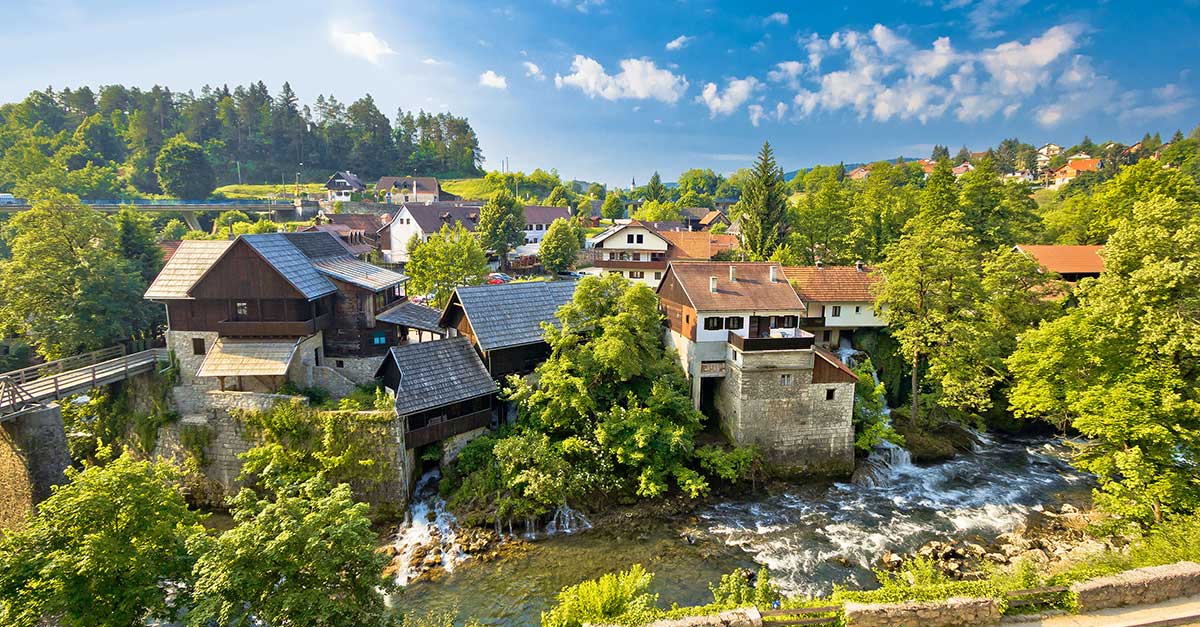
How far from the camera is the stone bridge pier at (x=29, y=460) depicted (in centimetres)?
2188

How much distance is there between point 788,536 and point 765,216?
1215 inches

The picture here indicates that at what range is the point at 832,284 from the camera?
33.9 metres

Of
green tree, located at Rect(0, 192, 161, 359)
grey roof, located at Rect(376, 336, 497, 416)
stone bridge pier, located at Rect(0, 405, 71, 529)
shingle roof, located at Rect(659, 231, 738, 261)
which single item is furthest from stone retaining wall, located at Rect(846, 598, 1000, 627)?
shingle roof, located at Rect(659, 231, 738, 261)

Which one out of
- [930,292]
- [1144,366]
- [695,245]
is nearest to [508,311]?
[930,292]

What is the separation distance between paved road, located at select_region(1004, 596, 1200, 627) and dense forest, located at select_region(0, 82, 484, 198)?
112m

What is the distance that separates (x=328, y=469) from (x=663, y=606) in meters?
14.7

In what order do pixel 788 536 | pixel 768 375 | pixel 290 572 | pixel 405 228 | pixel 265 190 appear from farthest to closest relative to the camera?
pixel 265 190 → pixel 405 228 → pixel 768 375 → pixel 788 536 → pixel 290 572

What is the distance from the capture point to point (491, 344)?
26.3 metres

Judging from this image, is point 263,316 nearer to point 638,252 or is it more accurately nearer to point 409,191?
point 638,252

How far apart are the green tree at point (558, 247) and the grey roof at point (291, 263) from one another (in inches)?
1327

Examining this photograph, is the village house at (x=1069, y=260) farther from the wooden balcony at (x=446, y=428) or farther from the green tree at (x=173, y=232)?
the green tree at (x=173, y=232)

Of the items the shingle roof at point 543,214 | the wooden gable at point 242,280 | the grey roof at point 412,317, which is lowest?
the grey roof at point 412,317

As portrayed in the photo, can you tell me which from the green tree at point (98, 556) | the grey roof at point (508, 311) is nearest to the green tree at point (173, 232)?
the grey roof at point (508, 311)

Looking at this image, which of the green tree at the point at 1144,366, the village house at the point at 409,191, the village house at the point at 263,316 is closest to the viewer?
the green tree at the point at 1144,366
